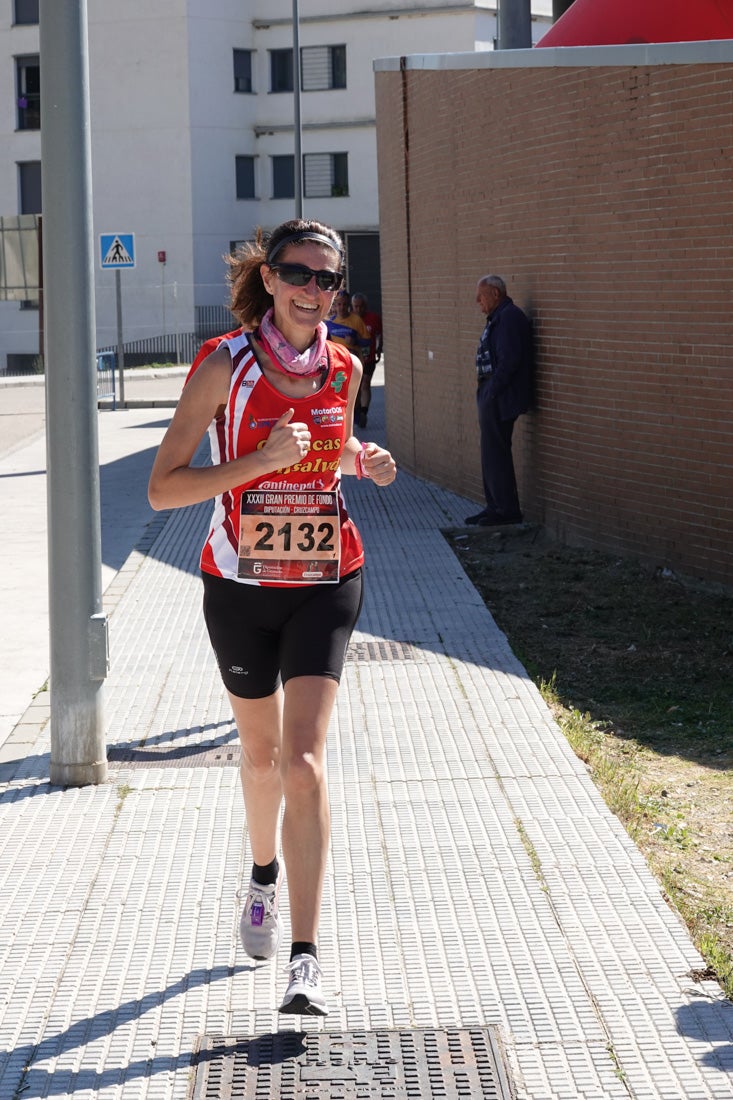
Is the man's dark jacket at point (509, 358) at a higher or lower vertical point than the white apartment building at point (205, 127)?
lower

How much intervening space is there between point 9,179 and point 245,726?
4906 cm

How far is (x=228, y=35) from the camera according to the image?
1918 inches

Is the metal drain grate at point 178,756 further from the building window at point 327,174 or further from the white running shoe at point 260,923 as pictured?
the building window at point 327,174

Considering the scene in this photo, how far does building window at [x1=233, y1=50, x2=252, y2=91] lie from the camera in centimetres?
4938

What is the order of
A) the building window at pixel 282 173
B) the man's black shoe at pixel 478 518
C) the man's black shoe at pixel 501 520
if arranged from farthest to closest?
1. the building window at pixel 282 173
2. the man's black shoe at pixel 478 518
3. the man's black shoe at pixel 501 520

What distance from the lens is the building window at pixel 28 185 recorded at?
5038cm

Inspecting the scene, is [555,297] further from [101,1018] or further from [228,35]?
[228,35]

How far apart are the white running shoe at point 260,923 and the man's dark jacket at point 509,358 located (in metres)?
7.70

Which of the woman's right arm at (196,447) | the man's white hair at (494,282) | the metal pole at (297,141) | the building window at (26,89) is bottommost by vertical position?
the woman's right arm at (196,447)

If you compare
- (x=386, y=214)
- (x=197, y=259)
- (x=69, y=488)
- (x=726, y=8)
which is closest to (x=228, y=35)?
(x=197, y=259)

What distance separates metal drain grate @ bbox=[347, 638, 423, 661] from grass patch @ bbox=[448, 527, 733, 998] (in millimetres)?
569

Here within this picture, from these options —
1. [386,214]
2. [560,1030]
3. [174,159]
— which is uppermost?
[174,159]

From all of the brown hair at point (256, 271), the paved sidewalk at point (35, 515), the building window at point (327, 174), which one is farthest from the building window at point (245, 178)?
the brown hair at point (256, 271)

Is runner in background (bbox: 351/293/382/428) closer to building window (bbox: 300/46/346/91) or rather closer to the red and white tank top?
the red and white tank top
